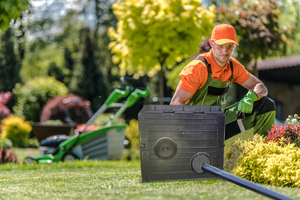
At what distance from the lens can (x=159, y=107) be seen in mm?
2711

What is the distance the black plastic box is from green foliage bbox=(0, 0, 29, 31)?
11.3ft

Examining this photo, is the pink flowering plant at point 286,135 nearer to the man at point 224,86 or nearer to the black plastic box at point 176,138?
the man at point 224,86

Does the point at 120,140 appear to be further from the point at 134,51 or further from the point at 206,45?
the point at 206,45

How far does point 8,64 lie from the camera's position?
17.0 m

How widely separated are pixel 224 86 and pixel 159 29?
4.27m

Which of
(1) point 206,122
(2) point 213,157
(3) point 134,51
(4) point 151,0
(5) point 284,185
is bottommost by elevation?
(5) point 284,185

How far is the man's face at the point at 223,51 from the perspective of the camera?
3.43 metres

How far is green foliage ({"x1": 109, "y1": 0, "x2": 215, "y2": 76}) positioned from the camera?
7.61 m

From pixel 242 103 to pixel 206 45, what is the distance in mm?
5925

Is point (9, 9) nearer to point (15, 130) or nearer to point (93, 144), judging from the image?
point (93, 144)

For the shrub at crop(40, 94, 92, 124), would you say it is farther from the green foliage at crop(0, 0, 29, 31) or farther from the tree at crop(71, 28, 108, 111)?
the green foliage at crop(0, 0, 29, 31)

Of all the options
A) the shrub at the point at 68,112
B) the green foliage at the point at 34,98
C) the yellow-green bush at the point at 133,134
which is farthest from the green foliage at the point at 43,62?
the yellow-green bush at the point at 133,134

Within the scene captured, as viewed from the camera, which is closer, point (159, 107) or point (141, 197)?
point (141, 197)

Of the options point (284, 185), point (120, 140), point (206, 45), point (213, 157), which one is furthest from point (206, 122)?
point (206, 45)
